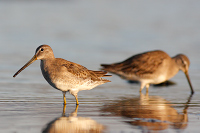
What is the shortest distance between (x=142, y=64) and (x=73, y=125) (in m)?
6.12

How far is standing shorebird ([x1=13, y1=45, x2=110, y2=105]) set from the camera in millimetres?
9367

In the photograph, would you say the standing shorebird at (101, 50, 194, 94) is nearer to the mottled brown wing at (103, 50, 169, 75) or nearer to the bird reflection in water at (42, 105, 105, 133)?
the mottled brown wing at (103, 50, 169, 75)

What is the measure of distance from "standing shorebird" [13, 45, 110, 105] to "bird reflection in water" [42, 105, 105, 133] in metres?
1.64

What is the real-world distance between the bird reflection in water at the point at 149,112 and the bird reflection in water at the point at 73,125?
2.25ft

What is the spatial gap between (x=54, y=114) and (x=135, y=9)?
23.1 m

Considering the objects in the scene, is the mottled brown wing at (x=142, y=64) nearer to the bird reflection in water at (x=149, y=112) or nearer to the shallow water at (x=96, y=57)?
the shallow water at (x=96, y=57)

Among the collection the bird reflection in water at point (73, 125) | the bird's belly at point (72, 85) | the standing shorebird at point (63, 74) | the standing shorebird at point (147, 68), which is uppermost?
the standing shorebird at point (147, 68)

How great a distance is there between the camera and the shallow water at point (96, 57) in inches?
297

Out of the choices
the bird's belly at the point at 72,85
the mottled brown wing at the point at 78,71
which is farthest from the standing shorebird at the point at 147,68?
the bird's belly at the point at 72,85

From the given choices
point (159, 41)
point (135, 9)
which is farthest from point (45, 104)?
point (135, 9)

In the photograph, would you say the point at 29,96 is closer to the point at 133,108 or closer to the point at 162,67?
the point at 133,108

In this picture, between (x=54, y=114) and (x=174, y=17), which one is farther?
(x=174, y=17)

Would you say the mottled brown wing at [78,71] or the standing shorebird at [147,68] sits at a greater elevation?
the standing shorebird at [147,68]

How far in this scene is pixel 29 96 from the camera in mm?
10328
